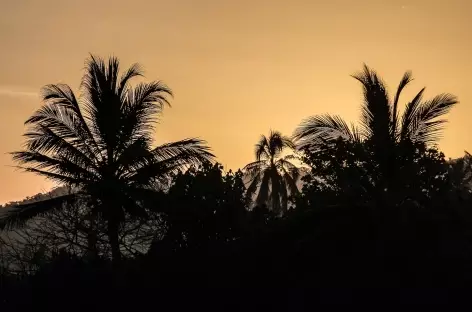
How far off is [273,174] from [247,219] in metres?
14.0

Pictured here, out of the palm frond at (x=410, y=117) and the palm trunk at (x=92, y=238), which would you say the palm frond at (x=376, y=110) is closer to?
the palm frond at (x=410, y=117)

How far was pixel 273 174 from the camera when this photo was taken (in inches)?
1479

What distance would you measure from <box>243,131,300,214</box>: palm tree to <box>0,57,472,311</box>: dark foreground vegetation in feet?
36.8

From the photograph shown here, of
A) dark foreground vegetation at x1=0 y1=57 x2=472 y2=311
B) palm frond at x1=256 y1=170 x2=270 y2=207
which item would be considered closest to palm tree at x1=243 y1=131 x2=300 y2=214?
palm frond at x1=256 y1=170 x2=270 y2=207

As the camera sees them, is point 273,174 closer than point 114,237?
No

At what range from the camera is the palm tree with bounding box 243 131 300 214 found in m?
36.6

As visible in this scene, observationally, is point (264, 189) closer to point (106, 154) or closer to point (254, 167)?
point (254, 167)

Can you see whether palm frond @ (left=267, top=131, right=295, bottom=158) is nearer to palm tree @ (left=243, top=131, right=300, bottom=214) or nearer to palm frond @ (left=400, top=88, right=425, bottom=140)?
palm tree @ (left=243, top=131, right=300, bottom=214)

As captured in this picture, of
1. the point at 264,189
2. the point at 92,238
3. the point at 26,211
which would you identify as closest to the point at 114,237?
the point at 92,238

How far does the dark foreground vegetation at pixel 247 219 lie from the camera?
17109mm

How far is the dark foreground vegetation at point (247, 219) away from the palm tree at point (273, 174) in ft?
36.8

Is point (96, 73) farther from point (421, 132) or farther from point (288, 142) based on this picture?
point (288, 142)

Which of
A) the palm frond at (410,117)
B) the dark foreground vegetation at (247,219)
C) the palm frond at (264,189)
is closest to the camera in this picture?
the dark foreground vegetation at (247,219)

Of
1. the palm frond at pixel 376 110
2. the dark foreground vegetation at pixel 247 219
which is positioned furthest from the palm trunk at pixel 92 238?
the palm frond at pixel 376 110
